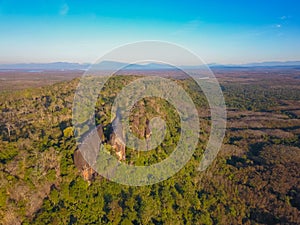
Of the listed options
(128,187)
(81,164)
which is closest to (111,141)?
(81,164)

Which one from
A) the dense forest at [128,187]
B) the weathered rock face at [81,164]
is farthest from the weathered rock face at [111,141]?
the dense forest at [128,187]

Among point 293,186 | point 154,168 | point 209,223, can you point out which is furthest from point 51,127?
point 293,186

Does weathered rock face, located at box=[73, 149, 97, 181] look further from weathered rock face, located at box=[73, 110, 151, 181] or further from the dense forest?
the dense forest

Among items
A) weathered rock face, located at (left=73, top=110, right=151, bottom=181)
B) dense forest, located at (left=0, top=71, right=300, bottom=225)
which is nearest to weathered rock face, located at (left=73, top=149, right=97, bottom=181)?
weathered rock face, located at (left=73, top=110, right=151, bottom=181)

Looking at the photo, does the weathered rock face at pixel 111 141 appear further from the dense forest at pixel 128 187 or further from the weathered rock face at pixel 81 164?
the dense forest at pixel 128 187

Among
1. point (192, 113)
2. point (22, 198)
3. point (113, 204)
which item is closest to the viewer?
point (22, 198)

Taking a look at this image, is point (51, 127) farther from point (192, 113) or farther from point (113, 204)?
point (192, 113)

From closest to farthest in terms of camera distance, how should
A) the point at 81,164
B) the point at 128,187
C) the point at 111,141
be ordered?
1. the point at 81,164
2. the point at 128,187
3. the point at 111,141

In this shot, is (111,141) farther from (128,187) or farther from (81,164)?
(128,187)
